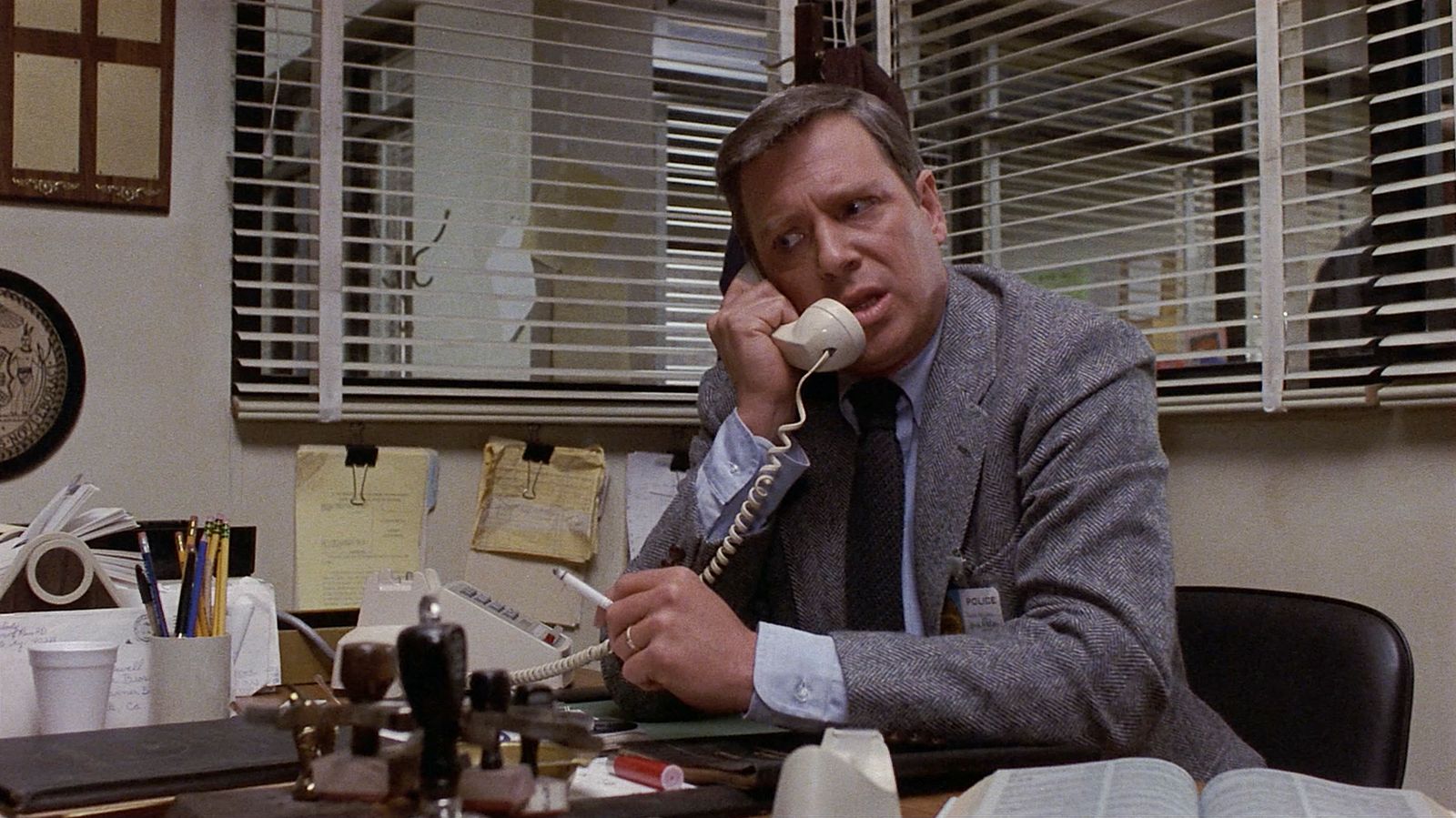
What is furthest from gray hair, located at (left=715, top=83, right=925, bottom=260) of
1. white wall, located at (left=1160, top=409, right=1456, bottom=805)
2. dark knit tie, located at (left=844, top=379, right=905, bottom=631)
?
white wall, located at (left=1160, top=409, right=1456, bottom=805)

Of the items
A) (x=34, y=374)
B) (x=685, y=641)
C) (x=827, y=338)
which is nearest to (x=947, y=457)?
(x=827, y=338)

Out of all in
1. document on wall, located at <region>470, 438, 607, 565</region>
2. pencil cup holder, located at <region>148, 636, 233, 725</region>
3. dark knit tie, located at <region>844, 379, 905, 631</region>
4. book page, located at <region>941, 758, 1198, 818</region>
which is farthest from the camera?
document on wall, located at <region>470, 438, 607, 565</region>

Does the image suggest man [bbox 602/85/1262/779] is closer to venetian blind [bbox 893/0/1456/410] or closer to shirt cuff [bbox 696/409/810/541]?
shirt cuff [bbox 696/409/810/541]

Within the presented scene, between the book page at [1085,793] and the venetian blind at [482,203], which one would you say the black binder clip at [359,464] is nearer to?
the venetian blind at [482,203]

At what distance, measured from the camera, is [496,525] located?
240 cm

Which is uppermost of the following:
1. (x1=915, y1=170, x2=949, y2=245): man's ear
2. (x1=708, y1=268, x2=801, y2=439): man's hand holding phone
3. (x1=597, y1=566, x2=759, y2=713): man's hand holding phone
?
(x1=915, y1=170, x2=949, y2=245): man's ear

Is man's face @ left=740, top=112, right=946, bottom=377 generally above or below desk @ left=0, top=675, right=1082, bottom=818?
above

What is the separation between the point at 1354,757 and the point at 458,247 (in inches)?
64.4

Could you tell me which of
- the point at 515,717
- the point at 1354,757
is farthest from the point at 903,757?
the point at 1354,757

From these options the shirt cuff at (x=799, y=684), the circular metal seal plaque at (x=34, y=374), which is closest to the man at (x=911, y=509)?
the shirt cuff at (x=799, y=684)

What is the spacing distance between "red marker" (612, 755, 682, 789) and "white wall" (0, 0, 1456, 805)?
1.27 metres

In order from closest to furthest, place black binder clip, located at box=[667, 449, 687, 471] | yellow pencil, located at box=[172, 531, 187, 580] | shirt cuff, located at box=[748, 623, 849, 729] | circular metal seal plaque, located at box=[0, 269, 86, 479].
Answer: shirt cuff, located at box=[748, 623, 849, 729]
yellow pencil, located at box=[172, 531, 187, 580]
circular metal seal plaque, located at box=[0, 269, 86, 479]
black binder clip, located at box=[667, 449, 687, 471]

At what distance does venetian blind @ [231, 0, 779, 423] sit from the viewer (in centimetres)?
226

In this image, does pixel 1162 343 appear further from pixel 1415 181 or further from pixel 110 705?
pixel 110 705
